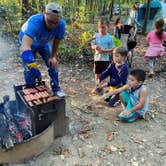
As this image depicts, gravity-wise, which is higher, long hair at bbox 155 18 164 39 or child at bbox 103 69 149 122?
long hair at bbox 155 18 164 39

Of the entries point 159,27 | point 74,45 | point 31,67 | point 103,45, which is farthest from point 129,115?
point 74,45

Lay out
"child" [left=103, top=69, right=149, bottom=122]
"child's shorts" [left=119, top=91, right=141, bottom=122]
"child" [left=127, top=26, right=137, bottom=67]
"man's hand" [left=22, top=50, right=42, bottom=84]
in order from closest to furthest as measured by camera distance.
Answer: "man's hand" [left=22, top=50, right=42, bottom=84]
"child" [left=103, top=69, right=149, bottom=122]
"child's shorts" [left=119, top=91, right=141, bottom=122]
"child" [left=127, top=26, right=137, bottom=67]

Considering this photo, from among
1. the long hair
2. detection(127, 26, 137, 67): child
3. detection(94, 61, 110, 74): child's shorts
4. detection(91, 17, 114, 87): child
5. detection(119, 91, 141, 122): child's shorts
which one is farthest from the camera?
detection(127, 26, 137, 67): child

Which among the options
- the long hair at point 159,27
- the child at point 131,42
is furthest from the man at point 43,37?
the long hair at point 159,27

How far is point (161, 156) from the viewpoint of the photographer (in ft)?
13.0

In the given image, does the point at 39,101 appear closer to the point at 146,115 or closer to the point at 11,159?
the point at 11,159

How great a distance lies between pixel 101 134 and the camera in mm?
4414

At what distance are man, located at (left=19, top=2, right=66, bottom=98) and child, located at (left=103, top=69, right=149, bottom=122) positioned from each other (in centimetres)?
113

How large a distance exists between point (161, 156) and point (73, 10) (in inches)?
269

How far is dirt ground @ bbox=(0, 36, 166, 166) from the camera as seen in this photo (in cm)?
386

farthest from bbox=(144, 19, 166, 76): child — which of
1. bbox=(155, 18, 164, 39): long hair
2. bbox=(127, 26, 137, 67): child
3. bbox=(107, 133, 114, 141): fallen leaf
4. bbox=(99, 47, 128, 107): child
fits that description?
bbox=(107, 133, 114, 141): fallen leaf

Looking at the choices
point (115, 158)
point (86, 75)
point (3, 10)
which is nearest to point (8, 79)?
point (86, 75)

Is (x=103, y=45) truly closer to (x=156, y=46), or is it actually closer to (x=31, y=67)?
(x=156, y=46)

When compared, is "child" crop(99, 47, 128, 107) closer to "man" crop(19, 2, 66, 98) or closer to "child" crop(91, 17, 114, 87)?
"child" crop(91, 17, 114, 87)
